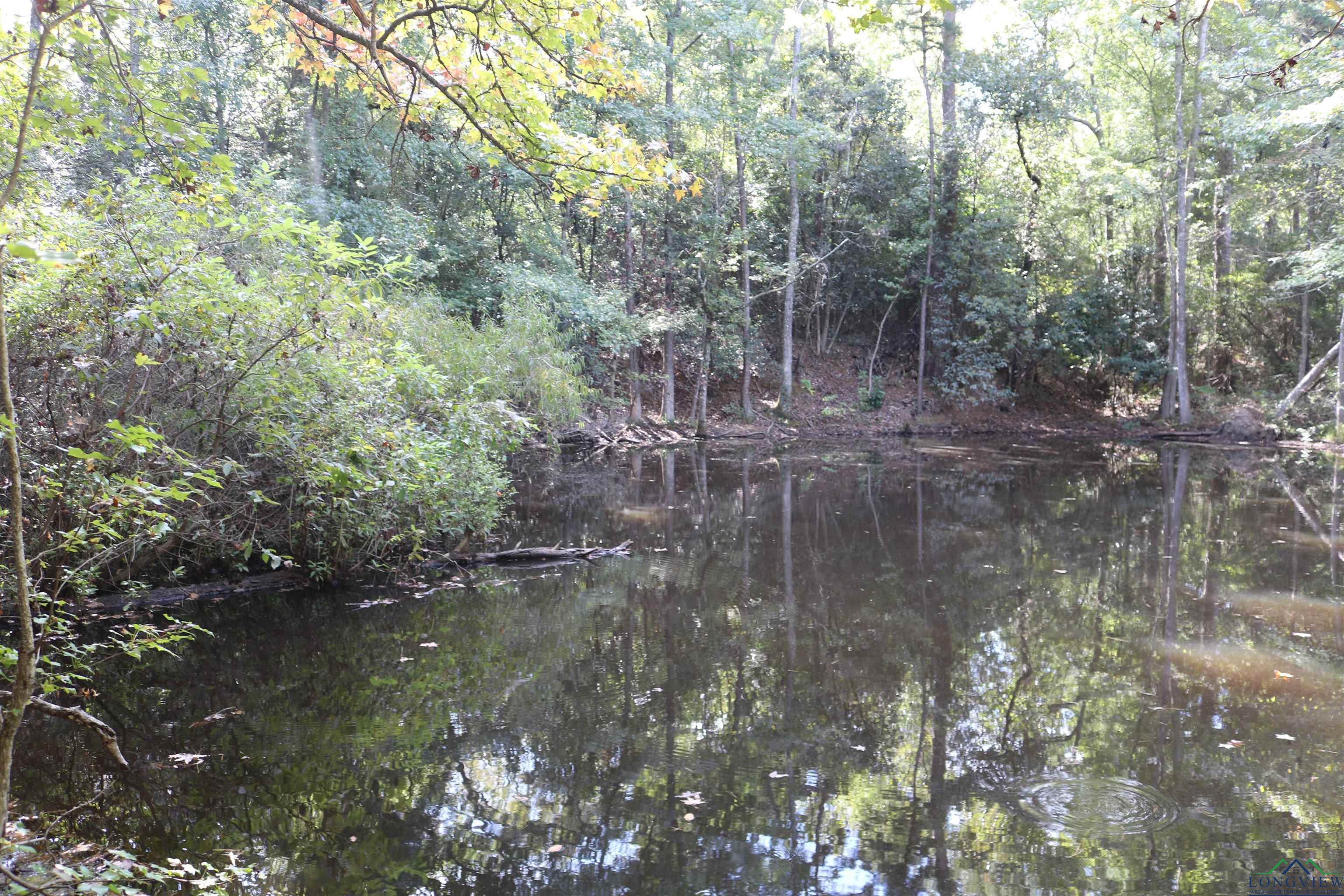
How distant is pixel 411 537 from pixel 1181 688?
5945 millimetres

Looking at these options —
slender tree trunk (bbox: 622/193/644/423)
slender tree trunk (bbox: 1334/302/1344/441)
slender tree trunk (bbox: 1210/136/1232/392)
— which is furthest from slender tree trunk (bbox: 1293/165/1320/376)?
slender tree trunk (bbox: 622/193/644/423)

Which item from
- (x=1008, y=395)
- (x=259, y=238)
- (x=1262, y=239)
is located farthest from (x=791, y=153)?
(x=259, y=238)

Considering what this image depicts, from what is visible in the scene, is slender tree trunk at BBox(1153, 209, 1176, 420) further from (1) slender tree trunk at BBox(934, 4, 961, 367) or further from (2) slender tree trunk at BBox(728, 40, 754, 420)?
(2) slender tree trunk at BBox(728, 40, 754, 420)

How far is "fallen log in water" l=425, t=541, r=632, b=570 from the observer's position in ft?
26.3

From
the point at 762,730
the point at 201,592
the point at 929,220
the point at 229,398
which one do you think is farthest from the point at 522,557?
the point at 929,220

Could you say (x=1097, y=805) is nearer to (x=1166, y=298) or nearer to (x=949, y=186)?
(x=949, y=186)

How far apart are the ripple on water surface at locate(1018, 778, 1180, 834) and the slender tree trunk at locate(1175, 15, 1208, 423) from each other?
19688 millimetres

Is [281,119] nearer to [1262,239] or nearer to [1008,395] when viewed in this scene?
[1008,395]

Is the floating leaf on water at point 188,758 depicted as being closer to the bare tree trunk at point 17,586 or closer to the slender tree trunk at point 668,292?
the bare tree trunk at point 17,586

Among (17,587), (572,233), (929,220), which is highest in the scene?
(929,220)

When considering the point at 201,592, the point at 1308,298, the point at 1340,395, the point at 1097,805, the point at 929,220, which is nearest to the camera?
the point at 1097,805

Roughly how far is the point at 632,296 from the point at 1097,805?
61.5ft

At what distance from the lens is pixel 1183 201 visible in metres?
20.7

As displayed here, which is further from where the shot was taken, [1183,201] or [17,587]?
[1183,201]
